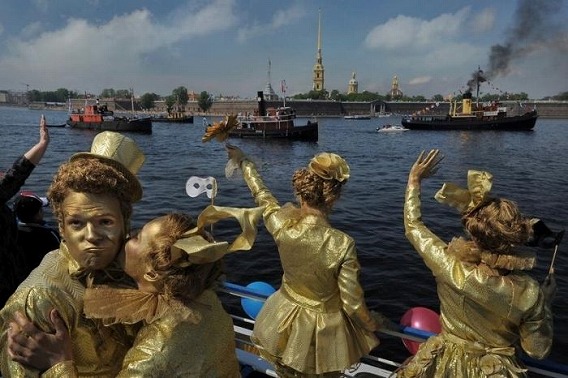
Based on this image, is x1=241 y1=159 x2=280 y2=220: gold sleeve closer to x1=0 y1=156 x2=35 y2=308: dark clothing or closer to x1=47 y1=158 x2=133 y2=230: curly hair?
x1=47 y1=158 x2=133 y2=230: curly hair

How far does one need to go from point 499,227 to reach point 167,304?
1460mm

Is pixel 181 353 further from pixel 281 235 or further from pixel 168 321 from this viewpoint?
pixel 281 235

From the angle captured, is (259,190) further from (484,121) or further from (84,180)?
(484,121)

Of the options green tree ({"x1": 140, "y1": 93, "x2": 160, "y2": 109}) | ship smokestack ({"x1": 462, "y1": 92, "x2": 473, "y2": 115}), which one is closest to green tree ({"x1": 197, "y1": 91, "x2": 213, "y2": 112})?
green tree ({"x1": 140, "y1": 93, "x2": 160, "y2": 109})

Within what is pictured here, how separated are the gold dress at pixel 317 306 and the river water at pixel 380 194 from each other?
69.0 inches

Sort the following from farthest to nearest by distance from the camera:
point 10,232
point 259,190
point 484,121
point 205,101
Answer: point 205,101 < point 484,121 < point 259,190 < point 10,232

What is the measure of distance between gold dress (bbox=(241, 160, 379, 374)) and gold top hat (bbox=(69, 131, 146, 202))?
A: 42.5 inches

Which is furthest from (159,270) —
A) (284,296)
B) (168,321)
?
(284,296)

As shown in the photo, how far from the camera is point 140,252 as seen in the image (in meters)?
1.42

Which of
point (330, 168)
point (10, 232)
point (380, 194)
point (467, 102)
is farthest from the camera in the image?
point (467, 102)

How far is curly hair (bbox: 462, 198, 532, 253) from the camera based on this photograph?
187 centimetres

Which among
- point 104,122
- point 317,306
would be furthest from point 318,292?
point 104,122

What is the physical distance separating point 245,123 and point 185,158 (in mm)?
14471

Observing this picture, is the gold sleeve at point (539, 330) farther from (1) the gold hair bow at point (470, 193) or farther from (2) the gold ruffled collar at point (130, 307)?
(2) the gold ruffled collar at point (130, 307)
